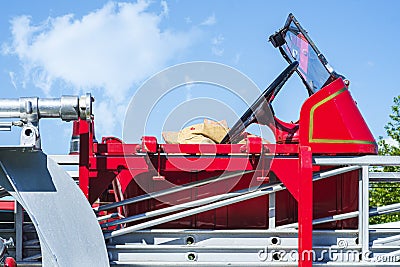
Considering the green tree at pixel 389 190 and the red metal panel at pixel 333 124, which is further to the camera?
the green tree at pixel 389 190

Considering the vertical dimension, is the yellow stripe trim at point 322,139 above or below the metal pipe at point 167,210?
above

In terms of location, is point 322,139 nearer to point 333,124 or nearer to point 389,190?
point 333,124

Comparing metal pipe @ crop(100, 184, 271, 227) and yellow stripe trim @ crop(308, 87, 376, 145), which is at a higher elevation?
yellow stripe trim @ crop(308, 87, 376, 145)

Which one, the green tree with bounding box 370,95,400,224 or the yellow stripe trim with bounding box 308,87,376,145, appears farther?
the green tree with bounding box 370,95,400,224

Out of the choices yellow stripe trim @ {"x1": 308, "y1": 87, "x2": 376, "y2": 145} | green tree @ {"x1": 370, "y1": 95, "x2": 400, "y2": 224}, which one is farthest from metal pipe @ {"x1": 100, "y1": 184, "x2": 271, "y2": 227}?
green tree @ {"x1": 370, "y1": 95, "x2": 400, "y2": 224}

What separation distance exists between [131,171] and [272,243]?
108 cm

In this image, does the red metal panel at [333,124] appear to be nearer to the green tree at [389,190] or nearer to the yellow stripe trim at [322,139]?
the yellow stripe trim at [322,139]

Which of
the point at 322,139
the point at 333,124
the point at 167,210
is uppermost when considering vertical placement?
the point at 333,124

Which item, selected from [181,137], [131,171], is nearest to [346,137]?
[181,137]

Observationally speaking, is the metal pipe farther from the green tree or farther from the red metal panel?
the green tree

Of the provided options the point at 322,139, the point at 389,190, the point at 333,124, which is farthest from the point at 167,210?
the point at 389,190

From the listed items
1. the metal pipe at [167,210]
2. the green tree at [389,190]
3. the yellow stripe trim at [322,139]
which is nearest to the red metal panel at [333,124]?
the yellow stripe trim at [322,139]

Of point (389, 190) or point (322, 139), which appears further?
point (389, 190)

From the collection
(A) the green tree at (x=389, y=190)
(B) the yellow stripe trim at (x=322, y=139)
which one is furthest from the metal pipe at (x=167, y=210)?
(A) the green tree at (x=389, y=190)
